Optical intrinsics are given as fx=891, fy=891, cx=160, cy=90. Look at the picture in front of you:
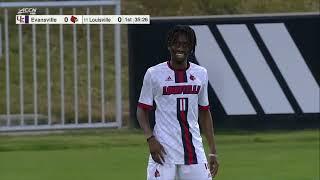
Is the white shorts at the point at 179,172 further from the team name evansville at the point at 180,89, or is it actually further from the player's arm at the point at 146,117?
the team name evansville at the point at 180,89

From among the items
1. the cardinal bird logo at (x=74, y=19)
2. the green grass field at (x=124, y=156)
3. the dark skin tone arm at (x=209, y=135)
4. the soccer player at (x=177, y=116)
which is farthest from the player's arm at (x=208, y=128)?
the cardinal bird logo at (x=74, y=19)

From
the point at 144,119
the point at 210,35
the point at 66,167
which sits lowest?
the point at 66,167

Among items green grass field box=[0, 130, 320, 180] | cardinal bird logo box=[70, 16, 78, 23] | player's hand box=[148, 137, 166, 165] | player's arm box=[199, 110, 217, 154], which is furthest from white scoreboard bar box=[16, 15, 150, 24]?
player's hand box=[148, 137, 166, 165]

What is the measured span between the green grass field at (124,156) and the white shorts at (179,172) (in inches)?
142

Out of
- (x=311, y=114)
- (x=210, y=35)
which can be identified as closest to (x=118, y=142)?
(x=210, y=35)

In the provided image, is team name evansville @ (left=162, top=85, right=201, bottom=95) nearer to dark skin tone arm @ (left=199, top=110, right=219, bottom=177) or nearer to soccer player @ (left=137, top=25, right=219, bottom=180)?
soccer player @ (left=137, top=25, right=219, bottom=180)

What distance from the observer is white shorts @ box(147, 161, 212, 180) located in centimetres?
562

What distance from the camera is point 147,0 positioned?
17969mm

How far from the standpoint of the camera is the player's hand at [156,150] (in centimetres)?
558

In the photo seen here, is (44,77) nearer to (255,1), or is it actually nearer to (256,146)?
(256,146)

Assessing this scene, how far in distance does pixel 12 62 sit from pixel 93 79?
1422 mm

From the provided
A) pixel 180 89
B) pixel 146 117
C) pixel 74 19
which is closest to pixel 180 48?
pixel 180 89

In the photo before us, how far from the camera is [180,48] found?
5590 mm

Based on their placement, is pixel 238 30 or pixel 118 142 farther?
pixel 238 30
